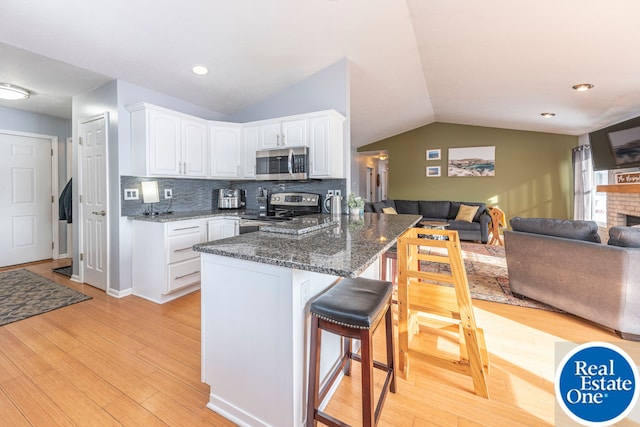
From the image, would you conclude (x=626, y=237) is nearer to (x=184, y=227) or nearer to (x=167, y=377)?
(x=167, y=377)

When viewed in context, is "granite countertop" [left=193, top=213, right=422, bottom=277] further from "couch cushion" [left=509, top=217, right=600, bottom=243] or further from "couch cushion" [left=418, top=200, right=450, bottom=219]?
"couch cushion" [left=418, top=200, right=450, bottom=219]

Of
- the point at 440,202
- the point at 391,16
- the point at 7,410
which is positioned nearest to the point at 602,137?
the point at 440,202

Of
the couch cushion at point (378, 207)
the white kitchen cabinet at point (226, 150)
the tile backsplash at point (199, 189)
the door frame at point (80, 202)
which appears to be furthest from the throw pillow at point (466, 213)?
the door frame at point (80, 202)

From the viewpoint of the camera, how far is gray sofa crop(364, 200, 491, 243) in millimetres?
5609

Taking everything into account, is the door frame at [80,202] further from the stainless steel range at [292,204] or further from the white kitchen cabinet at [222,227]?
the stainless steel range at [292,204]

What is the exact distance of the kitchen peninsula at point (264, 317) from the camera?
1.20m

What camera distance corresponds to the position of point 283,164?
10.4ft

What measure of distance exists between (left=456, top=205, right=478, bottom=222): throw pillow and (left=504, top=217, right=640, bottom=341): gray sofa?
120 inches

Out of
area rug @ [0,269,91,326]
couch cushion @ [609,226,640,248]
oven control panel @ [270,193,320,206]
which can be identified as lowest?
area rug @ [0,269,91,326]

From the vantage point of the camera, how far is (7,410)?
1.47 metres

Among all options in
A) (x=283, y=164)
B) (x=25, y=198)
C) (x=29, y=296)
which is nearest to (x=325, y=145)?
(x=283, y=164)

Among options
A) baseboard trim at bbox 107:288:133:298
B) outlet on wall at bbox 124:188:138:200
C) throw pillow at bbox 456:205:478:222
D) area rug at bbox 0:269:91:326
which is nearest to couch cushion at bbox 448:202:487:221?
A: throw pillow at bbox 456:205:478:222

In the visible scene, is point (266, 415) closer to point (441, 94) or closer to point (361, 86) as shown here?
point (361, 86)

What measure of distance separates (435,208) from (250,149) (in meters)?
4.63
